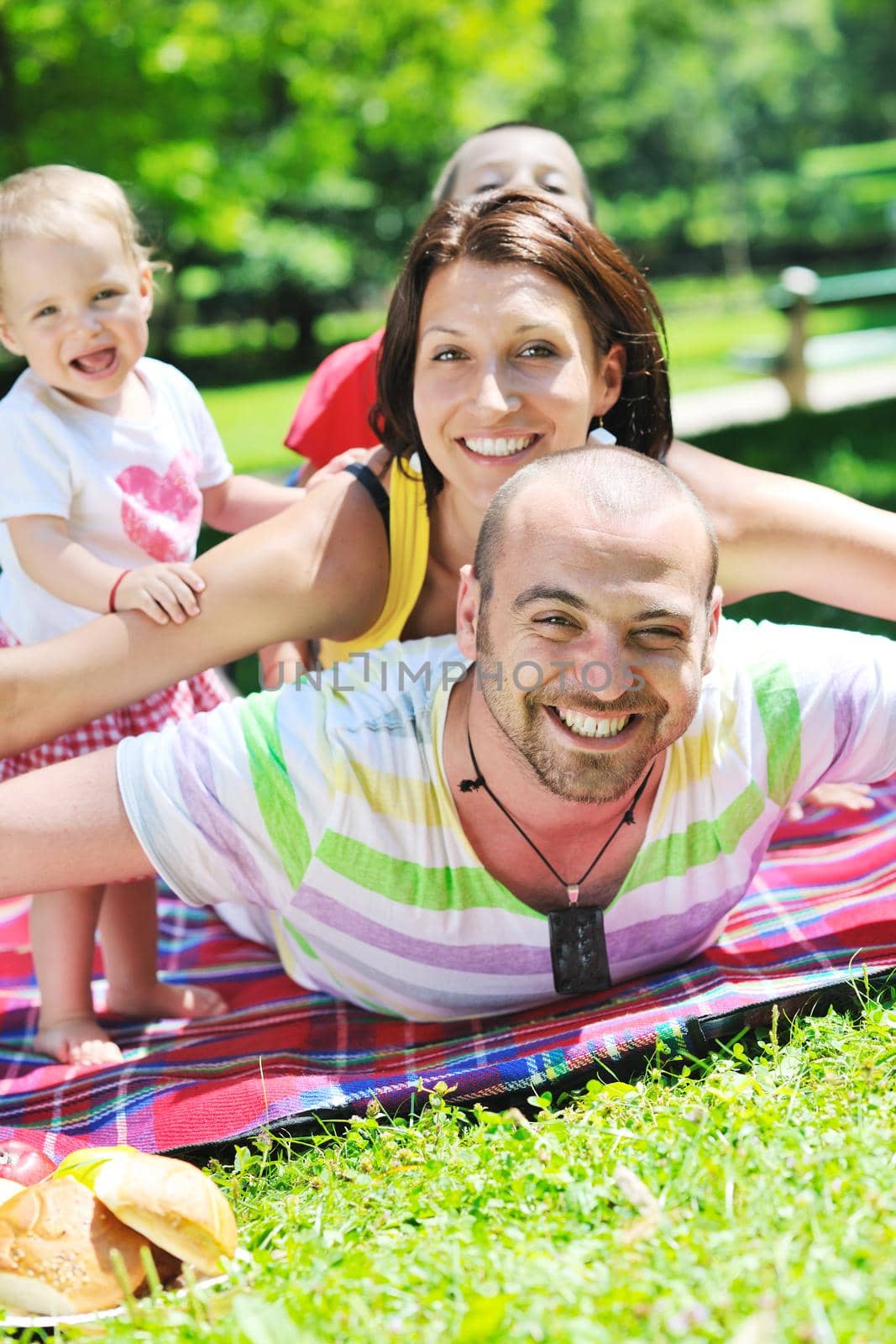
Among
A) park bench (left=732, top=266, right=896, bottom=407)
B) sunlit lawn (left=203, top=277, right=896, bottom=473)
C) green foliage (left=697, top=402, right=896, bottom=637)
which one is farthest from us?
sunlit lawn (left=203, top=277, right=896, bottom=473)

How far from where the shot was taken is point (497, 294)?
3.16m

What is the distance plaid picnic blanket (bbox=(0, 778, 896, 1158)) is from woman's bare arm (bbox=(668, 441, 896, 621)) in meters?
0.74

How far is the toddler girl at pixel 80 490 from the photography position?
10.9 ft

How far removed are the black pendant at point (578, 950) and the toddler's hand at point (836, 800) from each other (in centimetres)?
121

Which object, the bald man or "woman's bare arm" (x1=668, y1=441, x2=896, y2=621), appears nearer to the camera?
the bald man

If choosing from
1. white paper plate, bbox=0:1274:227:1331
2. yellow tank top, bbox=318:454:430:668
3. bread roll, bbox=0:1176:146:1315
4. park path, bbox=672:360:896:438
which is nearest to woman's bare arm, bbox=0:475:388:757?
yellow tank top, bbox=318:454:430:668

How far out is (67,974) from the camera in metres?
3.31

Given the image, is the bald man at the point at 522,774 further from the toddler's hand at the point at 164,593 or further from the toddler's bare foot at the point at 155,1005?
the toddler's bare foot at the point at 155,1005

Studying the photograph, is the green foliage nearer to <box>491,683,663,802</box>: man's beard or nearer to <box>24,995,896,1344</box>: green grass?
<box>491,683,663,802</box>: man's beard

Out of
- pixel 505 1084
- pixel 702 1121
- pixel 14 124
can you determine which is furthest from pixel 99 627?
pixel 14 124

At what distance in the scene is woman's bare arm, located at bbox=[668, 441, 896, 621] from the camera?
10.8 feet

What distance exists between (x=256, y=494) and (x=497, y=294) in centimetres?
119

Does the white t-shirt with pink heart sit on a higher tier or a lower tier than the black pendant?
higher

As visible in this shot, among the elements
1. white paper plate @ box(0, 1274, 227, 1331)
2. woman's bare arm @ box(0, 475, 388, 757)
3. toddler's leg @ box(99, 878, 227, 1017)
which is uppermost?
woman's bare arm @ box(0, 475, 388, 757)
